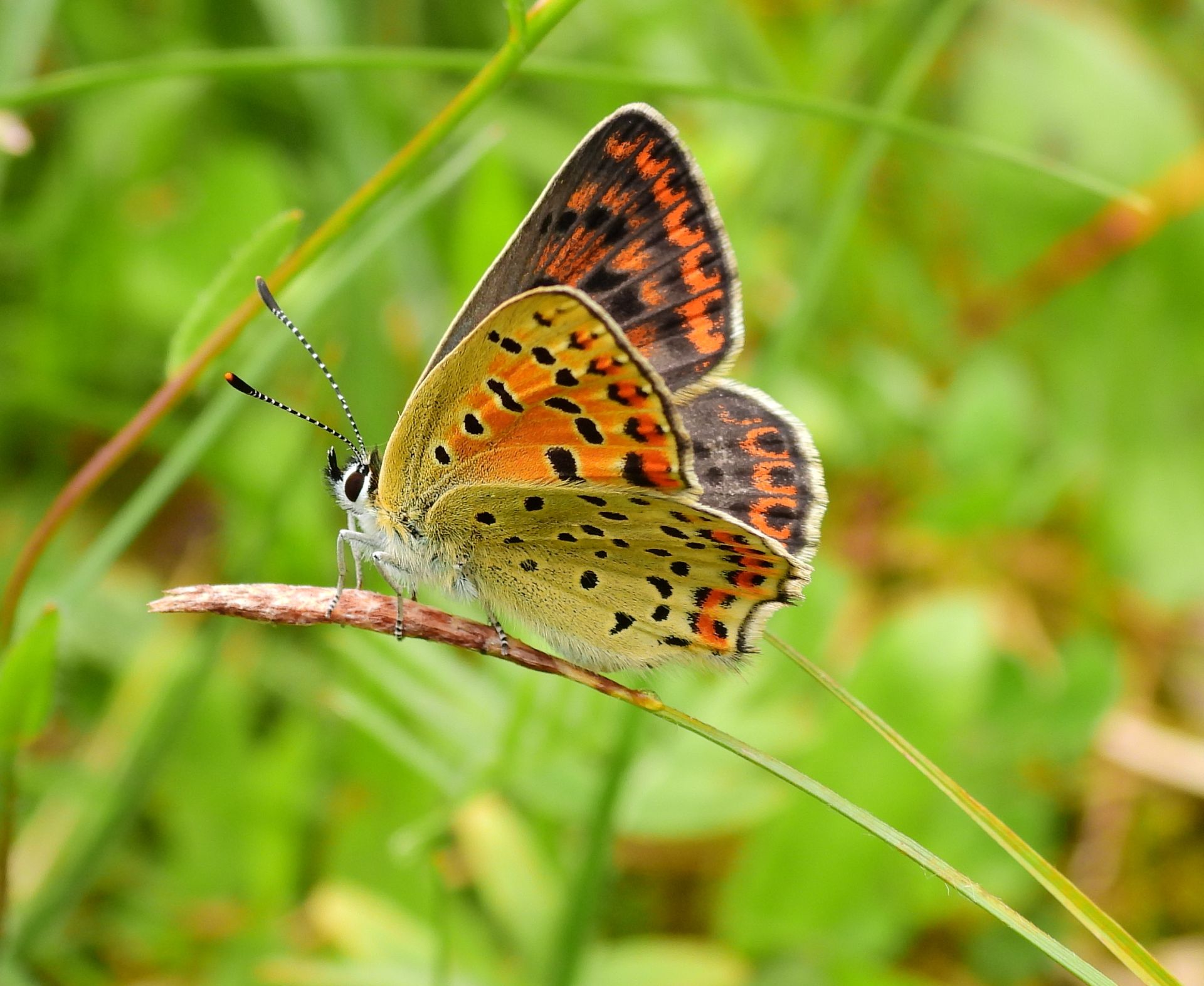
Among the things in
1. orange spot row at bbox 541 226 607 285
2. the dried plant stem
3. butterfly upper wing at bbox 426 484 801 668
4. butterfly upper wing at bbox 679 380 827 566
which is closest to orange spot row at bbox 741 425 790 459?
butterfly upper wing at bbox 679 380 827 566

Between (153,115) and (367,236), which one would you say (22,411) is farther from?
(367,236)

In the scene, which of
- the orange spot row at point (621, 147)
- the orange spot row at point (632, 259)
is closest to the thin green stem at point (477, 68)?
the orange spot row at point (621, 147)

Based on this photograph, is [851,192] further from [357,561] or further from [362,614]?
[362,614]

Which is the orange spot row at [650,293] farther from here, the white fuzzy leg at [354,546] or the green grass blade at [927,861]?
the green grass blade at [927,861]

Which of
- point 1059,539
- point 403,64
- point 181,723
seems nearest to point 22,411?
point 181,723

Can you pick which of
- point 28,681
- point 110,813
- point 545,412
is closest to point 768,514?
point 545,412

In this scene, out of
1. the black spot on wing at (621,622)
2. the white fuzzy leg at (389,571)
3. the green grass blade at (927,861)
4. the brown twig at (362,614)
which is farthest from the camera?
the white fuzzy leg at (389,571)
